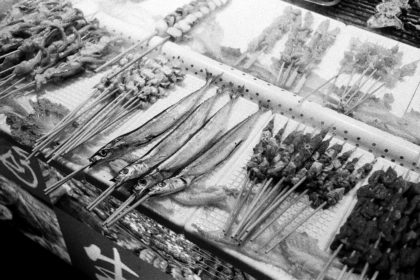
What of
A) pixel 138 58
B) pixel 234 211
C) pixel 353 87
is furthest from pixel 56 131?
pixel 353 87

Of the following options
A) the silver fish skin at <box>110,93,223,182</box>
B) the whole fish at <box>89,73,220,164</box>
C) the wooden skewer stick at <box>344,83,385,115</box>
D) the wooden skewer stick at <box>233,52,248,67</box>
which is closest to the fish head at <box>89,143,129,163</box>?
the whole fish at <box>89,73,220,164</box>

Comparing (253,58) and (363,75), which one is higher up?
(363,75)

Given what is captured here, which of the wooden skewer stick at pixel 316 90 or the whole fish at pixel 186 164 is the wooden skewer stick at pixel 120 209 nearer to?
the whole fish at pixel 186 164

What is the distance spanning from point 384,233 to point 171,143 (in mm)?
1690

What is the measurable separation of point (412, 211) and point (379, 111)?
4.37 ft

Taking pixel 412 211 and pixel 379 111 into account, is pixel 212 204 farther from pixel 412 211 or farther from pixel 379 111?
pixel 379 111

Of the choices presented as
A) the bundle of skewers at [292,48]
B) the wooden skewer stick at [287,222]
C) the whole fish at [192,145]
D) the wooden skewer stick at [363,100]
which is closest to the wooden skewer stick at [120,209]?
the whole fish at [192,145]

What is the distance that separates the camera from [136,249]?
3.28m

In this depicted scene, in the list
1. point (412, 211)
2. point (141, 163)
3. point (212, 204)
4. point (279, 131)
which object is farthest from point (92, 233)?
point (412, 211)

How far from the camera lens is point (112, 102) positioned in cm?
355

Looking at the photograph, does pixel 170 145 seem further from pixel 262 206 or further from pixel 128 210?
pixel 262 206

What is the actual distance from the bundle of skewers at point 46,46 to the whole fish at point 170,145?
1.33m

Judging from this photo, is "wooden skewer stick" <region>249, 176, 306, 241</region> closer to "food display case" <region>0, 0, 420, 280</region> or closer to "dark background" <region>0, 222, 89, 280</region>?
"food display case" <region>0, 0, 420, 280</region>

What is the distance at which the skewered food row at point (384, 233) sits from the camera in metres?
2.48
